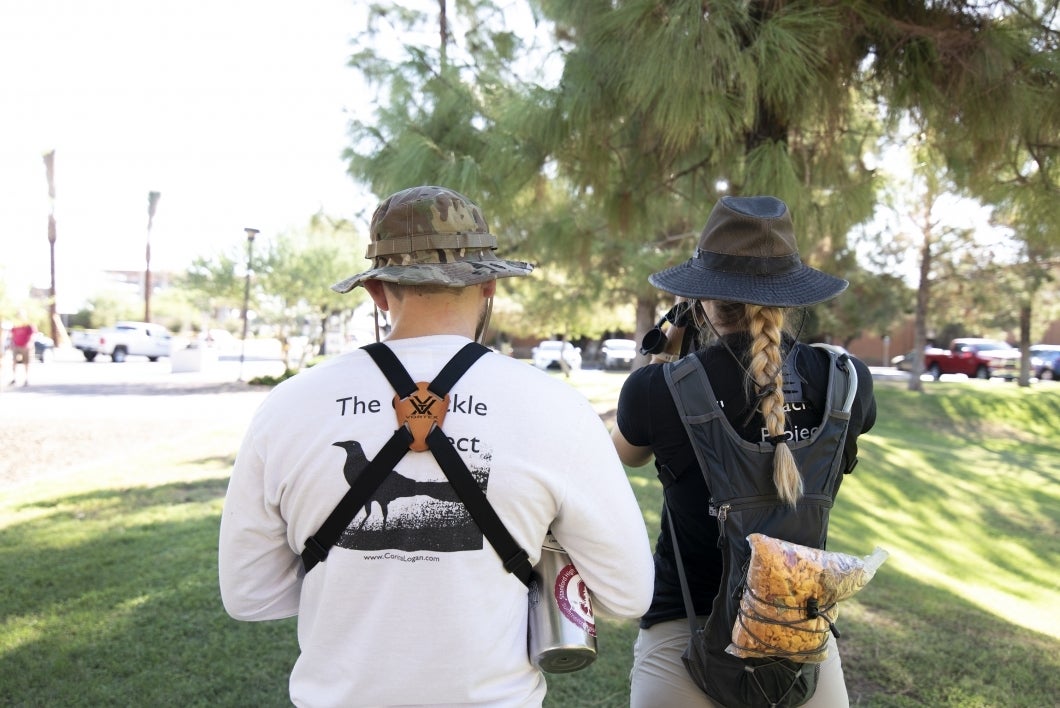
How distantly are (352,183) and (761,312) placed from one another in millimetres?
4476

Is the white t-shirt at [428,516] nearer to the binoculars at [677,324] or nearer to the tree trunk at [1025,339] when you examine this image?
the binoculars at [677,324]

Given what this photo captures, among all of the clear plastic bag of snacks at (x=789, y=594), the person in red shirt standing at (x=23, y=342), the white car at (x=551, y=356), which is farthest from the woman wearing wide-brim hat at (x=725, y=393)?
the white car at (x=551, y=356)

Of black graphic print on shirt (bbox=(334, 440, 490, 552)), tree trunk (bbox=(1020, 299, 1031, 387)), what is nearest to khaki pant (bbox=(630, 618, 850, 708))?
black graphic print on shirt (bbox=(334, 440, 490, 552))

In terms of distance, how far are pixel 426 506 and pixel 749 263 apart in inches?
38.4

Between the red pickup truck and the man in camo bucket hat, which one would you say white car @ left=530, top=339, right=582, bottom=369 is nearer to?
the red pickup truck

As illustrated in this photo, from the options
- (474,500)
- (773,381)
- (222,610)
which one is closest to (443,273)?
(474,500)

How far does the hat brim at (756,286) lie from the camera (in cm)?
177

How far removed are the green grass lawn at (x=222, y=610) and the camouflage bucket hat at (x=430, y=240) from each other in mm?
2483

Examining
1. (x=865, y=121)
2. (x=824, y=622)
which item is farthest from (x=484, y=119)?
(x=824, y=622)

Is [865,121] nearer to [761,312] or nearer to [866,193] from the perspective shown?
[866,193]

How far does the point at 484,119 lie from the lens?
5105mm

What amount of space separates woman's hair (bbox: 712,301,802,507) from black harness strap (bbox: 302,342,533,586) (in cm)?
58

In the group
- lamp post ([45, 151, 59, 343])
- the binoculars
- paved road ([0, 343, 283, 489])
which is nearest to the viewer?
the binoculars

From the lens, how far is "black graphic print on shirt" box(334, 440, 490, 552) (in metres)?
1.36
